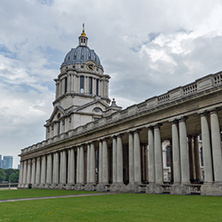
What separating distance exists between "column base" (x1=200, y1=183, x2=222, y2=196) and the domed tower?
4455cm

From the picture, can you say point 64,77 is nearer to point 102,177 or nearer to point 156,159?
point 102,177

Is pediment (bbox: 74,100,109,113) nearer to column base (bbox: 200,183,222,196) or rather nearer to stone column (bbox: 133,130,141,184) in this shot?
stone column (bbox: 133,130,141,184)

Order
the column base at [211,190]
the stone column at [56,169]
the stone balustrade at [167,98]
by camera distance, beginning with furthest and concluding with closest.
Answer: the stone column at [56,169] → the stone balustrade at [167,98] → the column base at [211,190]

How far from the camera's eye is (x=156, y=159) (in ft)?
107

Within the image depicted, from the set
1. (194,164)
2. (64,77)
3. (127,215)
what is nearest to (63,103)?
(64,77)

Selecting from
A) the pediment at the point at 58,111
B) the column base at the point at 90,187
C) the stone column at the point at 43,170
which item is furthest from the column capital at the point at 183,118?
the pediment at the point at 58,111

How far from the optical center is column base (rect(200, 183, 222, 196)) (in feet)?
77.5

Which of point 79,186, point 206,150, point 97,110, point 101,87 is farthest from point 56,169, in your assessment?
point 206,150

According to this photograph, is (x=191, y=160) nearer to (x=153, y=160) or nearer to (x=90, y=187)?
(x=153, y=160)

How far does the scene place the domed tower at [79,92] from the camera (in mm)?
68625

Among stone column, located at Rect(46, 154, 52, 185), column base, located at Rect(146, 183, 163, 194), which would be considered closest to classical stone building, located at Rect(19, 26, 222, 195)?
column base, located at Rect(146, 183, 163, 194)

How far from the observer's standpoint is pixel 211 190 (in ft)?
79.1

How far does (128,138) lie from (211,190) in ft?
74.1

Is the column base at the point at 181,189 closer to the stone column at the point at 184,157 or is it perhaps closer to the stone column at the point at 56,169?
the stone column at the point at 184,157
